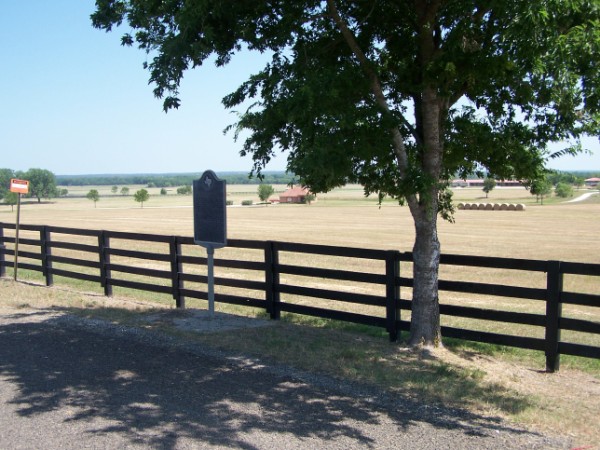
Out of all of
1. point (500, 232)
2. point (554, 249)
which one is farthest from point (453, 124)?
point (500, 232)

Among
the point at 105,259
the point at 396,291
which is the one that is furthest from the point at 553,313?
the point at 105,259

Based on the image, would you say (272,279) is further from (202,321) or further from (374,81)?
(374,81)

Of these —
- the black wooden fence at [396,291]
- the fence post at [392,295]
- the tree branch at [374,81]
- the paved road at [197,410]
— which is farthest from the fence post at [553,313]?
the paved road at [197,410]

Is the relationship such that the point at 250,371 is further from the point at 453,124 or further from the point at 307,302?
the point at 307,302

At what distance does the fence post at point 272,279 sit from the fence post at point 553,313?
4319mm

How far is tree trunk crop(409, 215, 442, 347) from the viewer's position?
793 centimetres

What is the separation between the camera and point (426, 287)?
798 cm

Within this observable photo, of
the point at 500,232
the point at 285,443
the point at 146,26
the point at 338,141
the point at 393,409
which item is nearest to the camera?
the point at 285,443

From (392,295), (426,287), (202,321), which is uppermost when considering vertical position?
(426,287)

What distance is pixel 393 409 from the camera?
5.75 meters

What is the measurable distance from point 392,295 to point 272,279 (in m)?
2.26

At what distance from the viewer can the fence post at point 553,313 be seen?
725 cm

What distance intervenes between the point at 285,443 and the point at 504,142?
531cm

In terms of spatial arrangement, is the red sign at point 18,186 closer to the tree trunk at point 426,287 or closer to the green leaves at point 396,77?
the green leaves at point 396,77
